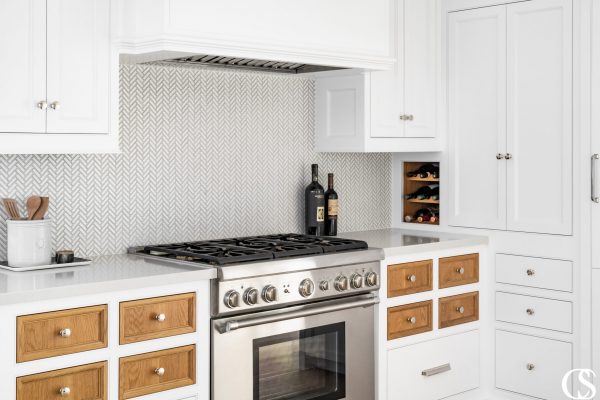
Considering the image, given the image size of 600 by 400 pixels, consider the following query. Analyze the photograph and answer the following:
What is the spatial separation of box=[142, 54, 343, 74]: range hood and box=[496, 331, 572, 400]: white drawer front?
168cm

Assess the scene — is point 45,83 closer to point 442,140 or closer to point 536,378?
point 442,140

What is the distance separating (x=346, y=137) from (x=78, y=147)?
4.95 feet

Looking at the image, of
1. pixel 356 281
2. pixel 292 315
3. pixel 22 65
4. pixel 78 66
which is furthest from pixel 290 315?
pixel 22 65

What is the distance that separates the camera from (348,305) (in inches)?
144

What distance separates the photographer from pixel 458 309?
424cm

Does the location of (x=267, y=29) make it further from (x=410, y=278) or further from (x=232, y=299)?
(x=410, y=278)

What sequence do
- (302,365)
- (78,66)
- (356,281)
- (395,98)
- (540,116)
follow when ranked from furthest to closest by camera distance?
(395,98) < (540,116) < (356,281) < (302,365) < (78,66)

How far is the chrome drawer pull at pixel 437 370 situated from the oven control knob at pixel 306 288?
0.96 meters

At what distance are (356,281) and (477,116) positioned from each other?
1.25 meters

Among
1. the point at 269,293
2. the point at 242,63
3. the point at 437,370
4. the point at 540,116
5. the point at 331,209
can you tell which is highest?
the point at 242,63

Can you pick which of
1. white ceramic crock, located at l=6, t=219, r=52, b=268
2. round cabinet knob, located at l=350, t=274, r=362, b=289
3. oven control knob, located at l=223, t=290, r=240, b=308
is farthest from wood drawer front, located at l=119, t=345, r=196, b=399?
round cabinet knob, located at l=350, t=274, r=362, b=289

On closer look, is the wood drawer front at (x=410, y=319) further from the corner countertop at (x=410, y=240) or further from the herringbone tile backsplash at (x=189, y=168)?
the herringbone tile backsplash at (x=189, y=168)

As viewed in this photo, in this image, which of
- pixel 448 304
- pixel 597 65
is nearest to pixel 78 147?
pixel 448 304

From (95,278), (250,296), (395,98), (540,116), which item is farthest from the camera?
(395,98)
